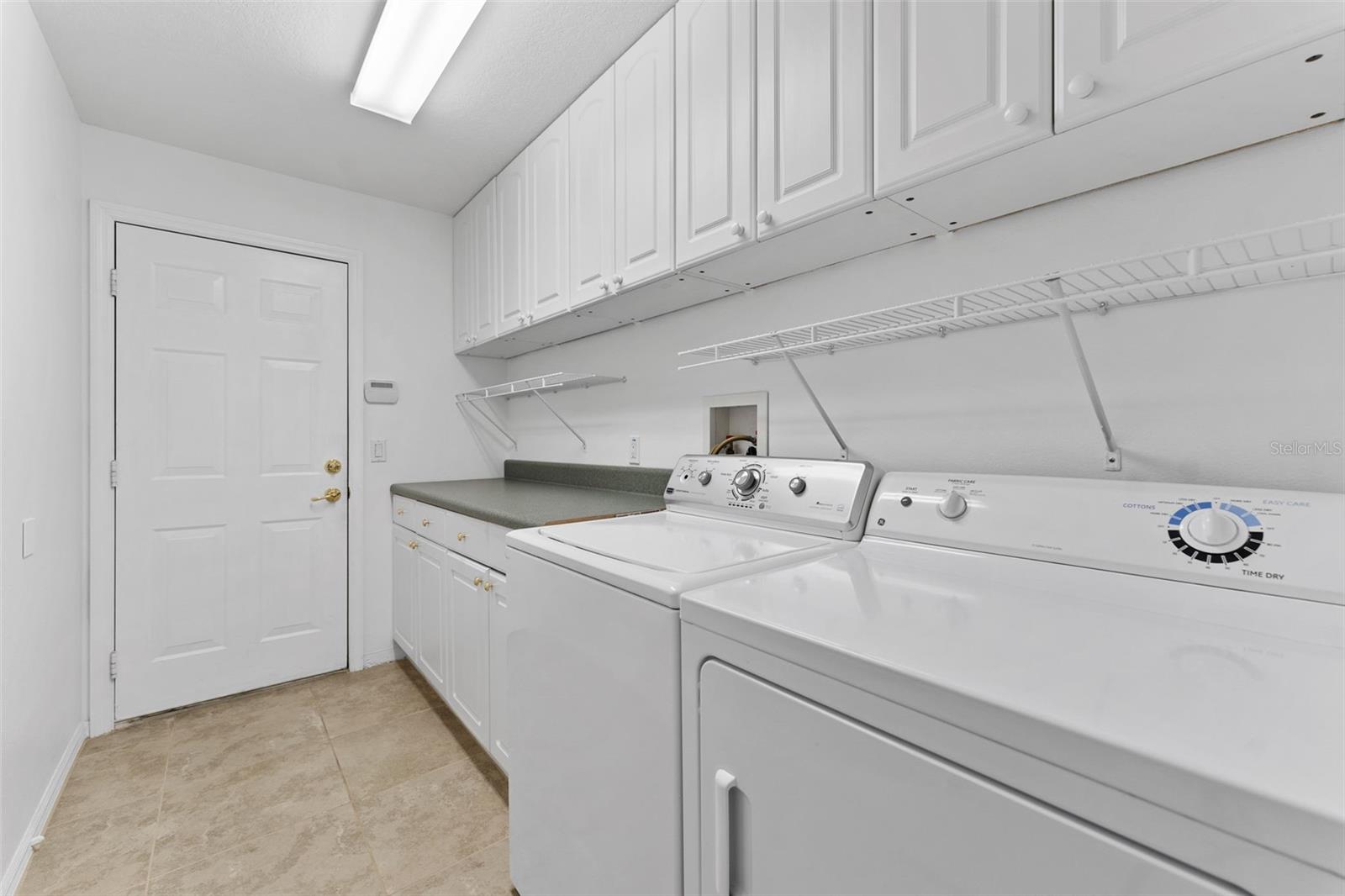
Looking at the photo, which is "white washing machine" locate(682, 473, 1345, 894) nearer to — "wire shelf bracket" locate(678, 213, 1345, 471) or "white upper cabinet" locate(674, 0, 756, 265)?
"wire shelf bracket" locate(678, 213, 1345, 471)

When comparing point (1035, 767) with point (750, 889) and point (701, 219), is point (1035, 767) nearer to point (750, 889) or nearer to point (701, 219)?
point (750, 889)

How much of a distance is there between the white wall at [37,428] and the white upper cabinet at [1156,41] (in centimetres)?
241

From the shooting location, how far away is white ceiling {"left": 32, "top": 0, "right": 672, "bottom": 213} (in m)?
1.69

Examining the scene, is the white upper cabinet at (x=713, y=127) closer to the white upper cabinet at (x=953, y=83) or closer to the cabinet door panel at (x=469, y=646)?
the white upper cabinet at (x=953, y=83)

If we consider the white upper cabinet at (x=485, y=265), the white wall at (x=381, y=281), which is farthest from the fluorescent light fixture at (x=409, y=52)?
the white wall at (x=381, y=281)

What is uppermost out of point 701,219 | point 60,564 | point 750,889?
point 701,219

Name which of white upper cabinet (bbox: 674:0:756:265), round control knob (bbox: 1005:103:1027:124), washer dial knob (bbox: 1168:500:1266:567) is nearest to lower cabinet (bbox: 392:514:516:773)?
white upper cabinet (bbox: 674:0:756:265)

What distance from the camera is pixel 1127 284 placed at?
102 centimetres

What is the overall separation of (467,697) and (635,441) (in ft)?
3.74

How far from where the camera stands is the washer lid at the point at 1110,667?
16.5 inches

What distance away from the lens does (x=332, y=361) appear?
2.80 metres

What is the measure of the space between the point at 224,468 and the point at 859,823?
2.98 meters

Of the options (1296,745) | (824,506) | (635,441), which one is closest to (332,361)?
(635,441)

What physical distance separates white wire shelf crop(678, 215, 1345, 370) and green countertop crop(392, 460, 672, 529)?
768 mm
